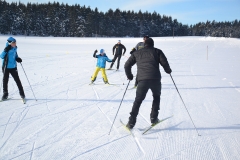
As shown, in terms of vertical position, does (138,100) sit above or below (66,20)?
below

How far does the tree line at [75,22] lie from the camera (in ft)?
188

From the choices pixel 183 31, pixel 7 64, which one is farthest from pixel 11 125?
pixel 183 31

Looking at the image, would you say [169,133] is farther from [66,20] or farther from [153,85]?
[66,20]

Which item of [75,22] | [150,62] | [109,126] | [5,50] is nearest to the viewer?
[150,62]

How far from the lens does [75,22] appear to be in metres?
61.3

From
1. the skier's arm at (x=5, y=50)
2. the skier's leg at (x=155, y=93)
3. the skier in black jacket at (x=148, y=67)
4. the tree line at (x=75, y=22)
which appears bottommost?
the skier's leg at (x=155, y=93)

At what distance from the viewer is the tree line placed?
57.2 meters

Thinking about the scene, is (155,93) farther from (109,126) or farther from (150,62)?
(109,126)

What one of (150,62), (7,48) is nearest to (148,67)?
(150,62)

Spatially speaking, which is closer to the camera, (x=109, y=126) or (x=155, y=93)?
(x=155, y=93)

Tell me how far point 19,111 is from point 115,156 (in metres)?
3.23

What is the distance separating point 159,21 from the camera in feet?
274

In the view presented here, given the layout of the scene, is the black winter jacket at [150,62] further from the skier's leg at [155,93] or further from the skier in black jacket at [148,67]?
the skier's leg at [155,93]

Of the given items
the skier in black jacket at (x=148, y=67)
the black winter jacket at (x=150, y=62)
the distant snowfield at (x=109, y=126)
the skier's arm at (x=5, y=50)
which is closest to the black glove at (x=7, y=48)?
the skier's arm at (x=5, y=50)
